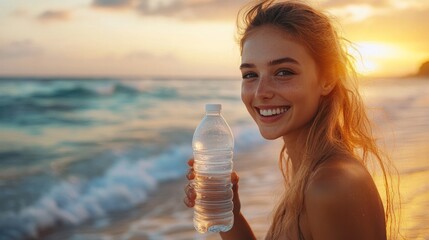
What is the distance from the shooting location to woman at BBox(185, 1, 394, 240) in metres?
2.66

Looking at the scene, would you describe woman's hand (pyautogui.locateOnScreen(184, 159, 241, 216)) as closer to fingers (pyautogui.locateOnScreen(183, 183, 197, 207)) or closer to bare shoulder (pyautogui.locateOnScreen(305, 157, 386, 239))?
fingers (pyautogui.locateOnScreen(183, 183, 197, 207))

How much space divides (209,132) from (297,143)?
3.52 feet

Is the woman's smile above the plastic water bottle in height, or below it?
above

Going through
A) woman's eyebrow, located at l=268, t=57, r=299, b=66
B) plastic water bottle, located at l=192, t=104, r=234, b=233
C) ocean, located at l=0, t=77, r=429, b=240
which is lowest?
ocean, located at l=0, t=77, r=429, b=240

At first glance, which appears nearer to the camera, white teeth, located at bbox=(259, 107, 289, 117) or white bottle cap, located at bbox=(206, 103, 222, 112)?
white teeth, located at bbox=(259, 107, 289, 117)

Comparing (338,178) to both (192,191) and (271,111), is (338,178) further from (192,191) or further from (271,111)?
(192,191)

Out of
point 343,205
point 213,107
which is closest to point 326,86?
point 213,107

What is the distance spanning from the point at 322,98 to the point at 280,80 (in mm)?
297

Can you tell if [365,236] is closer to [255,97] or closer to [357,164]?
[357,164]

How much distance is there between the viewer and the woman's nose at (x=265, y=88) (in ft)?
9.22

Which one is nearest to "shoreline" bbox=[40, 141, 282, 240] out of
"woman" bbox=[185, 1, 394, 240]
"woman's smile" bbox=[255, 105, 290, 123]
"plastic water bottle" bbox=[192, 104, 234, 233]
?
"plastic water bottle" bbox=[192, 104, 234, 233]

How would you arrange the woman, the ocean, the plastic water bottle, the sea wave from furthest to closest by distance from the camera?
the sea wave
the ocean
the plastic water bottle
the woman

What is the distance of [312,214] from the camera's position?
2.34 metres

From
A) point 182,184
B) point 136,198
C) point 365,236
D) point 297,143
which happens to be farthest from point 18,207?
point 365,236
